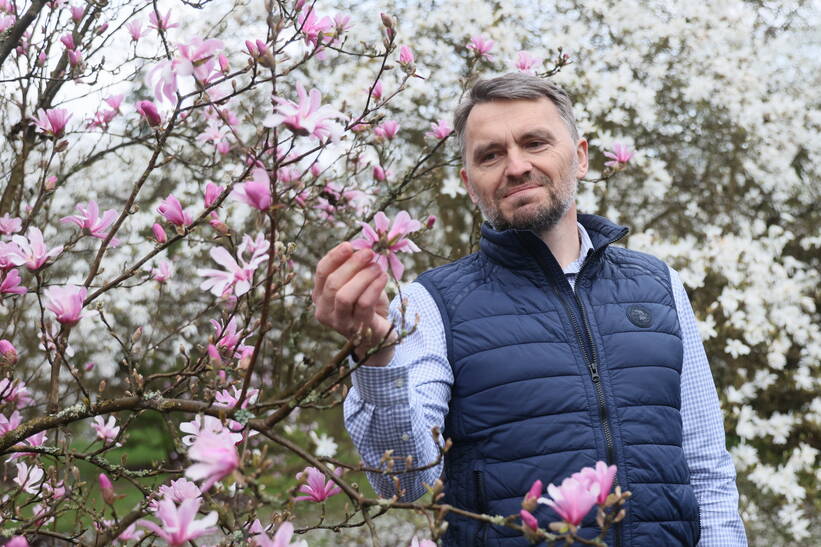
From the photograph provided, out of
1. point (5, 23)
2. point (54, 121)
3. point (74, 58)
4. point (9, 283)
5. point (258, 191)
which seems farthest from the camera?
point (74, 58)

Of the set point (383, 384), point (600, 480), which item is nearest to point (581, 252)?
point (383, 384)

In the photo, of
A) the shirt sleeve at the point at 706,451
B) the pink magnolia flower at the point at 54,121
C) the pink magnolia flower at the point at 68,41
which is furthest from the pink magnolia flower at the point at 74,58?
the shirt sleeve at the point at 706,451

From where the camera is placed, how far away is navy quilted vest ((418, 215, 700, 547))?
1.53 meters

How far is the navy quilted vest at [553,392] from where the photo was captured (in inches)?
60.4

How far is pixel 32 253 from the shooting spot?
4.46ft

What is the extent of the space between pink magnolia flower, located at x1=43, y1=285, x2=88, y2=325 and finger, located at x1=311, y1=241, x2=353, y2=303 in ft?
1.28

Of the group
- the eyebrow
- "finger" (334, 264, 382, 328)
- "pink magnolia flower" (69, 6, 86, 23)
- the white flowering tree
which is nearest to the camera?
"finger" (334, 264, 382, 328)

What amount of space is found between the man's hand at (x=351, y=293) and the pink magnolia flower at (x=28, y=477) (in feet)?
4.00

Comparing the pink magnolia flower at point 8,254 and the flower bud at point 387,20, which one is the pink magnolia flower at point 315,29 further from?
the pink magnolia flower at point 8,254

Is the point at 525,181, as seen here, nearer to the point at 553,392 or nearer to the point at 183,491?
the point at 553,392

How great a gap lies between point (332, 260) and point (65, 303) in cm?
44

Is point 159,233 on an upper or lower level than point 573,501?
upper

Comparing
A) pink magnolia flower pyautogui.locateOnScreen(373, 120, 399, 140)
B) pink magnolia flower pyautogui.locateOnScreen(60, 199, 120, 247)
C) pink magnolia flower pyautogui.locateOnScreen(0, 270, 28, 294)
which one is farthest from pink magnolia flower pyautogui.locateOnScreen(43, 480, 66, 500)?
pink magnolia flower pyautogui.locateOnScreen(373, 120, 399, 140)

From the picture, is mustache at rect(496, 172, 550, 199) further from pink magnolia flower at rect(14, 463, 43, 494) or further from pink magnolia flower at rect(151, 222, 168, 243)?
pink magnolia flower at rect(14, 463, 43, 494)
